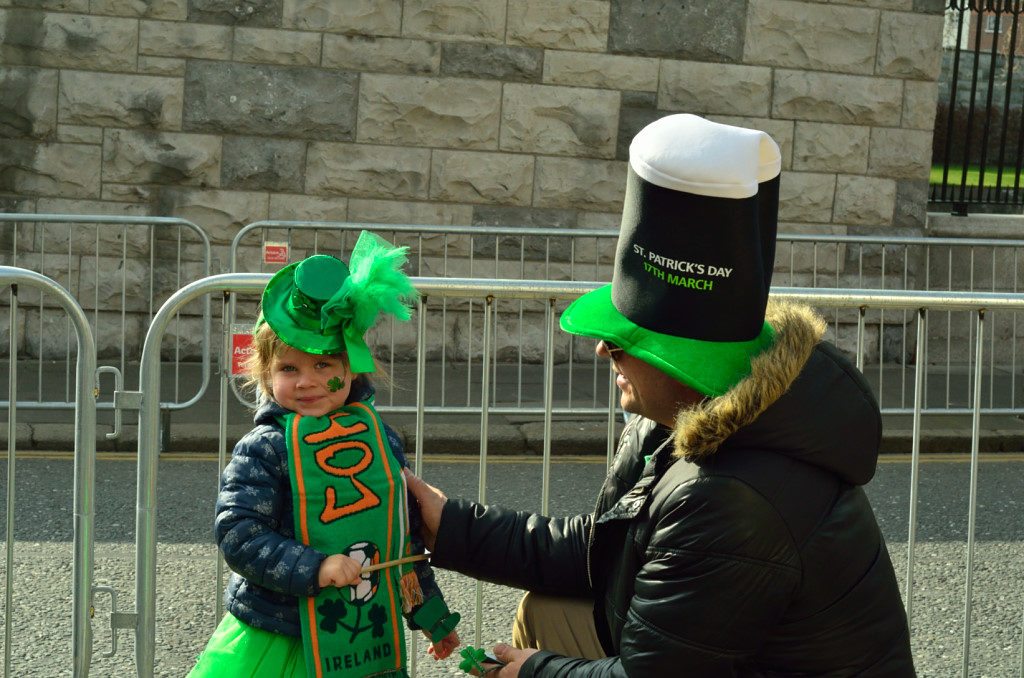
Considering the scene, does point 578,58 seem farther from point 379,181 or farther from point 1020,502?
point 1020,502

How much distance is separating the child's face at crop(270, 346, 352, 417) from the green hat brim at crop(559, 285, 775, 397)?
2.08 feet

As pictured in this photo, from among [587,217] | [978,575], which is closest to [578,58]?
[587,217]

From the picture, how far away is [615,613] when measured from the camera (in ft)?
8.89

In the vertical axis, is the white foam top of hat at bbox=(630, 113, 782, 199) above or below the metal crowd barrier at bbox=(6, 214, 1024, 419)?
above

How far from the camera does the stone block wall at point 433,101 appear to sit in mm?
9211

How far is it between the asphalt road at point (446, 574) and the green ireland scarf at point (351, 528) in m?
0.98

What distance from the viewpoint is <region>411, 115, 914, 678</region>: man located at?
2.43 meters

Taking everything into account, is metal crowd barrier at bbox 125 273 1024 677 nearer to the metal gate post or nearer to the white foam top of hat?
the metal gate post

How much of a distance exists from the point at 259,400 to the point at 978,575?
3.67 m

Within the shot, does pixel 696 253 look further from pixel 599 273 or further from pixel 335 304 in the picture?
pixel 599 273

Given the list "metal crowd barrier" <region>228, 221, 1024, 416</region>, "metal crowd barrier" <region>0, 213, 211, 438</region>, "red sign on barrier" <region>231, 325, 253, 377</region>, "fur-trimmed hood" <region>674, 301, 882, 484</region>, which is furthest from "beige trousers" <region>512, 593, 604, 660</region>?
"metal crowd barrier" <region>0, 213, 211, 438</region>

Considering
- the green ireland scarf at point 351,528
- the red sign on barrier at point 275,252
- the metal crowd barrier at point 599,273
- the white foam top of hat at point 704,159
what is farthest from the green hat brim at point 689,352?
the red sign on barrier at point 275,252

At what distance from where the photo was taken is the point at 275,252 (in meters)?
8.27

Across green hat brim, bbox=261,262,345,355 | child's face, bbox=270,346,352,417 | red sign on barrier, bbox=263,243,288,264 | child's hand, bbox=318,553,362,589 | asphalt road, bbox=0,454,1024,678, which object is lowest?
asphalt road, bbox=0,454,1024,678
